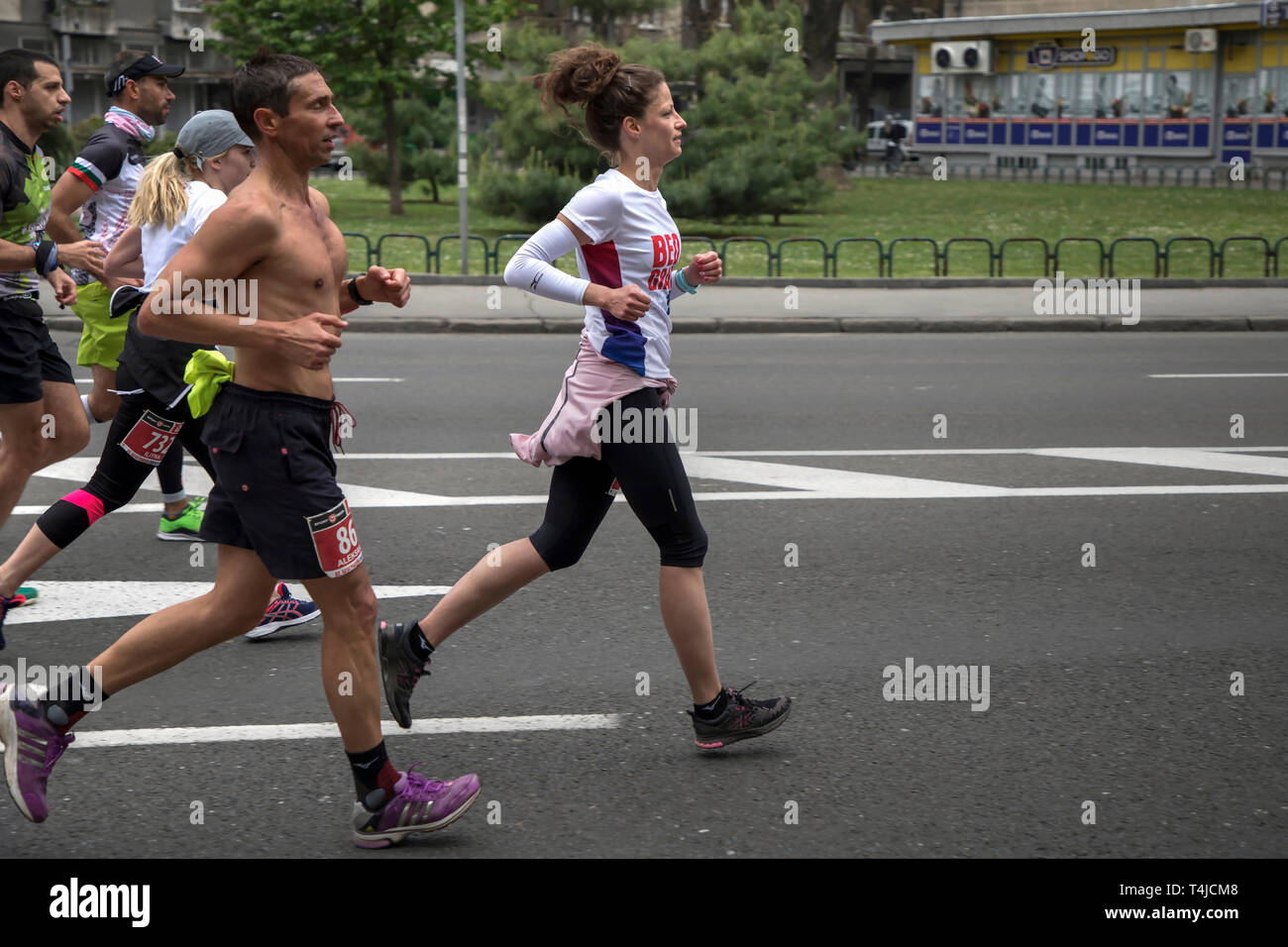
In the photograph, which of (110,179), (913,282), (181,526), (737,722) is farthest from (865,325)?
(737,722)

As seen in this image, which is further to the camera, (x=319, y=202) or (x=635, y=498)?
(x=635, y=498)

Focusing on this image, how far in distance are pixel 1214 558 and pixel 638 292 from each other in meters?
3.57

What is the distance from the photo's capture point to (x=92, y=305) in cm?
→ 628

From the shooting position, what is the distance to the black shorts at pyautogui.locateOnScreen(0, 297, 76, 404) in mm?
5387

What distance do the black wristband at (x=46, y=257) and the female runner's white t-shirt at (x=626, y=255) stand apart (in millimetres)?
2159

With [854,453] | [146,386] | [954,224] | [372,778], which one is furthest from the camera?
[954,224]

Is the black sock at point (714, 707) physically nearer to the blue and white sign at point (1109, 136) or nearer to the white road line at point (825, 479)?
the white road line at point (825, 479)

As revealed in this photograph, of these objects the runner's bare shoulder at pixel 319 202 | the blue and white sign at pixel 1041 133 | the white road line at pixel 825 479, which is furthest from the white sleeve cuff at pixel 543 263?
the blue and white sign at pixel 1041 133

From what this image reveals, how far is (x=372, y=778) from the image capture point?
11.9ft

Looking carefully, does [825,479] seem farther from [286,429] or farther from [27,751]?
[27,751]

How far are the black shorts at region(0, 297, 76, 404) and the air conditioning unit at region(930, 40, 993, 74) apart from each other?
50330mm

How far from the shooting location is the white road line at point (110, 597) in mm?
5664

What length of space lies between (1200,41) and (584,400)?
47.5 m
